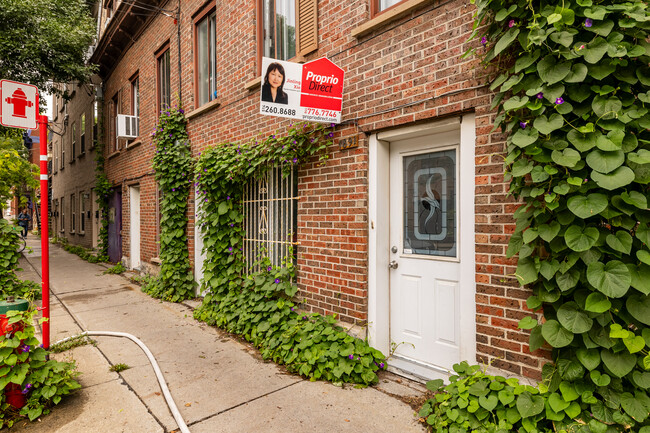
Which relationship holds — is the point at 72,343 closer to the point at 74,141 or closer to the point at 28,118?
the point at 28,118

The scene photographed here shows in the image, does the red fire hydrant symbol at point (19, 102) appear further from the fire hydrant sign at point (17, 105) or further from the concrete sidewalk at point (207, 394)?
the concrete sidewalk at point (207, 394)

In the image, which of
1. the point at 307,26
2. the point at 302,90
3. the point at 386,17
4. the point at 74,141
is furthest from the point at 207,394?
the point at 74,141

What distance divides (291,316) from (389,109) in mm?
2569

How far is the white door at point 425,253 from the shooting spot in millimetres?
3277

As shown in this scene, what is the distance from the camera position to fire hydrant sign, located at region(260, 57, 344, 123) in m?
3.39

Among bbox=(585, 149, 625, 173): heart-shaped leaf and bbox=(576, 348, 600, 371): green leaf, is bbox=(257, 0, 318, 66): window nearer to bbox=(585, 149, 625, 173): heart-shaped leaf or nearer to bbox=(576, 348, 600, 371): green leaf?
bbox=(585, 149, 625, 173): heart-shaped leaf

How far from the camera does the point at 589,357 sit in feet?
7.07

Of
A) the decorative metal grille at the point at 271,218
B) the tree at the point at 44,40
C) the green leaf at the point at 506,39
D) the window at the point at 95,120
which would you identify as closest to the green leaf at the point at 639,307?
the green leaf at the point at 506,39

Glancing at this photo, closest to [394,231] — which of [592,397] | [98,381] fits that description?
[592,397]

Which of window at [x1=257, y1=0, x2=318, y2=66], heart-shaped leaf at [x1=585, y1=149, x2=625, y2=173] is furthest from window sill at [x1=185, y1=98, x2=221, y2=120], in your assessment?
heart-shaped leaf at [x1=585, y1=149, x2=625, y2=173]

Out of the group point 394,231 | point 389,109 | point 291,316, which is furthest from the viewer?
point 291,316

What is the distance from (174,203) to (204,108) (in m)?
1.90

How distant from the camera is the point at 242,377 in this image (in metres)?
3.61

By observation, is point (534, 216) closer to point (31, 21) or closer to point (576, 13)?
point (576, 13)
